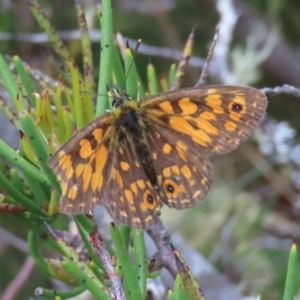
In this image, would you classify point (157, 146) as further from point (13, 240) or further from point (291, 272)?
point (13, 240)

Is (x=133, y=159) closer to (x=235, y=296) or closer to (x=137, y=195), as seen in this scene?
(x=137, y=195)

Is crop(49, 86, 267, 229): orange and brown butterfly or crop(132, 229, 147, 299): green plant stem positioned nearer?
crop(132, 229, 147, 299): green plant stem

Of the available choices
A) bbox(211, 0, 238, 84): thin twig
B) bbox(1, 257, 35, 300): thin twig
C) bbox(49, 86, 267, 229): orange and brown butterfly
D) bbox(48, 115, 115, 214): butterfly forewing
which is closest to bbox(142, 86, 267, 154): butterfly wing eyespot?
bbox(49, 86, 267, 229): orange and brown butterfly

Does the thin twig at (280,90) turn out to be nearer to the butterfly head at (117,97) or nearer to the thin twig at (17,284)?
the butterfly head at (117,97)

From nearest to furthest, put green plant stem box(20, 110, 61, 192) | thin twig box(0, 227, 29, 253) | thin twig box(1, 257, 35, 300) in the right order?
green plant stem box(20, 110, 61, 192) < thin twig box(1, 257, 35, 300) < thin twig box(0, 227, 29, 253)

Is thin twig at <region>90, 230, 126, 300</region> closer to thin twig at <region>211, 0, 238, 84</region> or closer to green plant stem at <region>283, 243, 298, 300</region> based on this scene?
green plant stem at <region>283, 243, 298, 300</region>

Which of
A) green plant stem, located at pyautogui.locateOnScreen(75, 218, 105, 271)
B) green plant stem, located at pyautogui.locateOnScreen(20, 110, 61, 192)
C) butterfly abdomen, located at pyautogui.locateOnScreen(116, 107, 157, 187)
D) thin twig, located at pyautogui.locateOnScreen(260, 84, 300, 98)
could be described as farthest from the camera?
butterfly abdomen, located at pyautogui.locateOnScreen(116, 107, 157, 187)
